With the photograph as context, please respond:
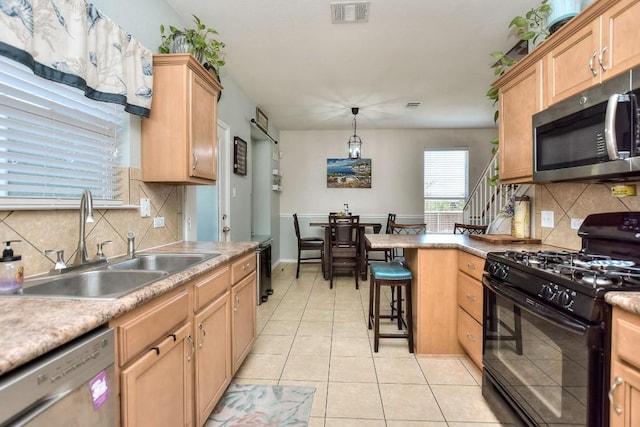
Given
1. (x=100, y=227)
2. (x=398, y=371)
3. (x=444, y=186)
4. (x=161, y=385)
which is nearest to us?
(x=161, y=385)

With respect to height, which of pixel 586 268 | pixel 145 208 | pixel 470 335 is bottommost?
pixel 470 335

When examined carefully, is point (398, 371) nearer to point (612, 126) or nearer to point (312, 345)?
point (312, 345)

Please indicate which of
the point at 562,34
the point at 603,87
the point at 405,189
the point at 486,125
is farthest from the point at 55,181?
the point at 486,125

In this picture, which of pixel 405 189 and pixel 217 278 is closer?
pixel 217 278

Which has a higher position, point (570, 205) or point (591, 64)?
point (591, 64)

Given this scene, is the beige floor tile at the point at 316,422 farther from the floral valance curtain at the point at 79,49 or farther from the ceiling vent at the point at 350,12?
the ceiling vent at the point at 350,12

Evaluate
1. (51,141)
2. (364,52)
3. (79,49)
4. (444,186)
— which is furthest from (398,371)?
(444,186)

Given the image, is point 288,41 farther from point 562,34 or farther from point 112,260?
point 112,260

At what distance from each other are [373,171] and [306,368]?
4.40 m

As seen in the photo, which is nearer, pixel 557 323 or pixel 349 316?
pixel 557 323

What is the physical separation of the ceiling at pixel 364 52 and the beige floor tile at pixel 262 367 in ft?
8.49

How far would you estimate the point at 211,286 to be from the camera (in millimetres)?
1597

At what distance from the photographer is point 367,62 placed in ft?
10.3

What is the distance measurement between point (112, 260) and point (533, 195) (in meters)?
2.82
